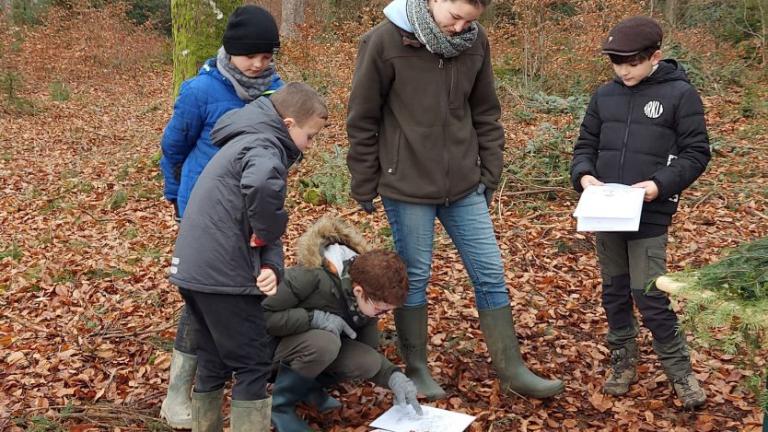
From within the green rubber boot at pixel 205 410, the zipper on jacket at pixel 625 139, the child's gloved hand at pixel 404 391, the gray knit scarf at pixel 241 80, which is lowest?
the child's gloved hand at pixel 404 391

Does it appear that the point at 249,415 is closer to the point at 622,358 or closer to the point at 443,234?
the point at 622,358

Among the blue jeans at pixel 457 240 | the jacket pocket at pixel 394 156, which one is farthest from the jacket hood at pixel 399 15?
the blue jeans at pixel 457 240

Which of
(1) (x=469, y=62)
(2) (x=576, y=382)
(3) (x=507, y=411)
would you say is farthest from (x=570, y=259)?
(1) (x=469, y=62)

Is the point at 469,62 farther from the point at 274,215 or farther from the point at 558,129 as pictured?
the point at 558,129

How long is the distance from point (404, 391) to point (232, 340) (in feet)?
3.03

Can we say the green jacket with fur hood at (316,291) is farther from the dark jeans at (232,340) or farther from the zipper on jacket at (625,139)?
the zipper on jacket at (625,139)

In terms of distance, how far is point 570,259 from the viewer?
19.7 ft

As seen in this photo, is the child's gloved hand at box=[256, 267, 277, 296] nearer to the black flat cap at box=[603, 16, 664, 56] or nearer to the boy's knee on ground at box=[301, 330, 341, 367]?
the boy's knee on ground at box=[301, 330, 341, 367]

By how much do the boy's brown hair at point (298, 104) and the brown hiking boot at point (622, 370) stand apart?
6.70 feet

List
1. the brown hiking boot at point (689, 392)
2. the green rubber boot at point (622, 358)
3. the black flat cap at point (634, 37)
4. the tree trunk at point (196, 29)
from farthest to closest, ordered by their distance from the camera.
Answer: the tree trunk at point (196, 29) → the green rubber boot at point (622, 358) → the brown hiking boot at point (689, 392) → the black flat cap at point (634, 37)

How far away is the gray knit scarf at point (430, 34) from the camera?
3359mm

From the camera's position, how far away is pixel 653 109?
3.54 m

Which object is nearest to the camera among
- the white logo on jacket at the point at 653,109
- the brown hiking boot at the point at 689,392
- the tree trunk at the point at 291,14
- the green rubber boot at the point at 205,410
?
the green rubber boot at the point at 205,410

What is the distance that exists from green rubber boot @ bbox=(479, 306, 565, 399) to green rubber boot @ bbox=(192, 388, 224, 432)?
1.39 m
